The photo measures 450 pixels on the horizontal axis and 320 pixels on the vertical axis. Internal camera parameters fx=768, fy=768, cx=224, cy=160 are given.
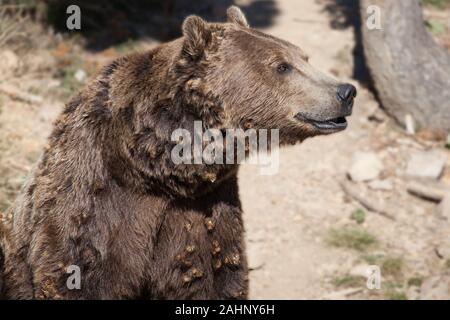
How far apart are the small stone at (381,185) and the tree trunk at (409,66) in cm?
143

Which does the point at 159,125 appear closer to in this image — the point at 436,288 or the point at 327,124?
the point at 327,124

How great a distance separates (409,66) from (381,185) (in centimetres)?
201

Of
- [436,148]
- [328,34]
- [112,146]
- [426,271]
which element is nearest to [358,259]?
[426,271]

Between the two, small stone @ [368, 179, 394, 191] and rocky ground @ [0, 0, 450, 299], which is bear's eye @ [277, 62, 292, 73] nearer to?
rocky ground @ [0, 0, 450, 299]

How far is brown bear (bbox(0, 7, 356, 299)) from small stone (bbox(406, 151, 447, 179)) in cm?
449

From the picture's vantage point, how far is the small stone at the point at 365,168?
9352 mm

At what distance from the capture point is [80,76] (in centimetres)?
1076

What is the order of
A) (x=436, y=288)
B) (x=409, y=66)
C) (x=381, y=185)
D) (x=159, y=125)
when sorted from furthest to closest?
(x=409, y=66) < (x=381, y=185) < (x=436, y=288) < (x=159, y=125)

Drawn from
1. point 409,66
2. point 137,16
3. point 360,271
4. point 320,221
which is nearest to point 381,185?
point 320,221

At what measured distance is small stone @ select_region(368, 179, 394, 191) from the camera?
9.20m

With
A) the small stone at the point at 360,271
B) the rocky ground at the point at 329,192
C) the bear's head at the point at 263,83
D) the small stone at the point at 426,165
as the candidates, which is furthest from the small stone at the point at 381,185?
the bear's head at the point at 263,83

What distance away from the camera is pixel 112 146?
16.4 feet

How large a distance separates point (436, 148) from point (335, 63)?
7.96ft

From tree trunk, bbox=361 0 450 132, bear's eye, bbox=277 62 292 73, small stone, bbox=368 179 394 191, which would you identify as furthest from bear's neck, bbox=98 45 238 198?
tree trunk, bbox=361 0 450 132
